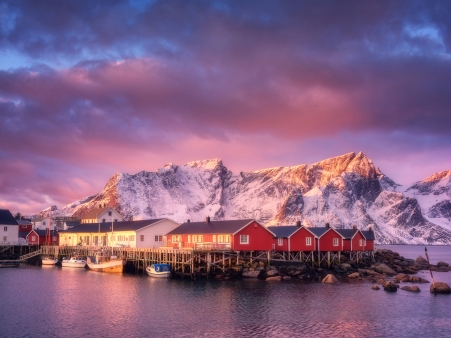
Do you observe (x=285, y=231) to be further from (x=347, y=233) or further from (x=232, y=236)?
(x=347, y=233)

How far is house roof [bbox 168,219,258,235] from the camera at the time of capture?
75062 millimetres

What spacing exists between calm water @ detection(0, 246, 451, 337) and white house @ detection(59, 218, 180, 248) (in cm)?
2293

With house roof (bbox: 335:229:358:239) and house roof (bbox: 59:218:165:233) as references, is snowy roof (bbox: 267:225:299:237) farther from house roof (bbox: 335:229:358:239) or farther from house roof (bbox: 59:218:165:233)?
house roof (bbox: 59:218:165:233)

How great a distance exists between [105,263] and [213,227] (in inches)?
764

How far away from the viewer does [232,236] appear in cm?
7350

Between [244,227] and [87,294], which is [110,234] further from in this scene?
[87,294]

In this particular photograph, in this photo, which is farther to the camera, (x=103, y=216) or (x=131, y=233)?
(x=103, y=216)

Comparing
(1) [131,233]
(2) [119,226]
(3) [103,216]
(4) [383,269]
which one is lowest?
(4) [383,269]

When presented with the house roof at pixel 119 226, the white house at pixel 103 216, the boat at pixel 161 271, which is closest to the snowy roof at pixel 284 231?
the boat at pixel 161 271

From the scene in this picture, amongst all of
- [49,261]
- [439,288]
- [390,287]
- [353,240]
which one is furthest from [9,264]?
[439,288]

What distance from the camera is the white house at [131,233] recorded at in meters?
89.5

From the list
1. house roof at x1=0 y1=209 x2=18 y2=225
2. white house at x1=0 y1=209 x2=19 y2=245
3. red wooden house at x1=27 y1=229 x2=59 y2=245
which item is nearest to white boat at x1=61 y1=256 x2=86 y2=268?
white house at x1=0 y1=209 x2=19 y2=245

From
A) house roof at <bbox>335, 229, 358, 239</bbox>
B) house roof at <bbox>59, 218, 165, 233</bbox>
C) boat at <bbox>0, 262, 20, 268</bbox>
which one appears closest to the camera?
house roof at <bbox>335, 229, 358, 239</bbox>

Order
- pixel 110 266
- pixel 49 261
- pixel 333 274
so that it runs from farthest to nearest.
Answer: pixel 49 261 < pixel 110 266 < pixel 333 274
